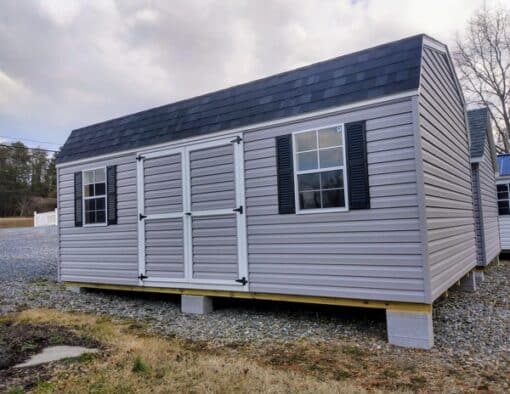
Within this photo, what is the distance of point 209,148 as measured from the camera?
533cm

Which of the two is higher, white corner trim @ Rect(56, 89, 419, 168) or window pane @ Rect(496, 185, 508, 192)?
white corner trim @ Rect(56, 89, 419, 168)

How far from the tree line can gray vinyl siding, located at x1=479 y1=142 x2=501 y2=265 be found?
34.5m

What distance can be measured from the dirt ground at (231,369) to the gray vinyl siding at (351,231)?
0.71m

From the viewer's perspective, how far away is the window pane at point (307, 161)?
4.46 m

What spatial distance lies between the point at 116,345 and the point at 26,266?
8.45 meters

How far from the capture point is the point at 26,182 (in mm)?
35219

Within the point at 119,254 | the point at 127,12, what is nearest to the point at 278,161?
the point at 119,254

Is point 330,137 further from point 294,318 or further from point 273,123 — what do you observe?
point 294,318

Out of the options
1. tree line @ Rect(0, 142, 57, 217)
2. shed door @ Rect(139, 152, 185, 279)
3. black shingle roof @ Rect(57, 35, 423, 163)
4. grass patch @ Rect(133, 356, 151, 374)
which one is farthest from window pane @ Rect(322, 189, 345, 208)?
tree line @ Rect(0, 142, 57, 217)

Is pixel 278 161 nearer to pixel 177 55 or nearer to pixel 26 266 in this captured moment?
pixel 177 55

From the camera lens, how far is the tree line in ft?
110

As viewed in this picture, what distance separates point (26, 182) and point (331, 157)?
1510 inches

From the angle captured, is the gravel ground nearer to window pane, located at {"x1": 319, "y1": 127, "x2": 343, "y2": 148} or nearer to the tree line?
window pane, located at {"x1": 319, "y1": 127, "x2": 343, "y2": 148}

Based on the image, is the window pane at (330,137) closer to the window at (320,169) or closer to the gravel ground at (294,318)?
the window at (320,169)
